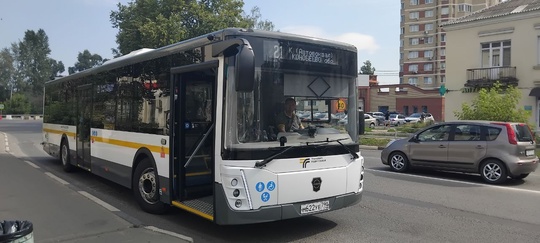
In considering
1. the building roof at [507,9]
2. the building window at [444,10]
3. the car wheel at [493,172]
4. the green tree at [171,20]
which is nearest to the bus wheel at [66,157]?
the car wheel at [493,172]

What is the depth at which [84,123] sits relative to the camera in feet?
34.9

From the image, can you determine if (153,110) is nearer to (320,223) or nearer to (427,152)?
(320,223)

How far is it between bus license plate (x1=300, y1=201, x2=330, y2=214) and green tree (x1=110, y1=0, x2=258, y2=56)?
29.8 meters

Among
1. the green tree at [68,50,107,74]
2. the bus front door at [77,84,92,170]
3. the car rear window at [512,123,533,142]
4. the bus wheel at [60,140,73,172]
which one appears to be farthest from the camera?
the green tree at [68,50,107,74]

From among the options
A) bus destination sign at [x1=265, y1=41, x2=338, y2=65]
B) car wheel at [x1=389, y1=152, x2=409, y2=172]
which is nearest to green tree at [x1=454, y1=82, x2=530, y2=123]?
car wheel at [x1=389, y1=152, x2=409, y2=172]

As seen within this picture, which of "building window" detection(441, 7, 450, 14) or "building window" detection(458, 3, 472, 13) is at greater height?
"building window" detection(458, 3, 472, 13)

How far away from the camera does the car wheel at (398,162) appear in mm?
12797

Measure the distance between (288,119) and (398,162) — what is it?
8.09m

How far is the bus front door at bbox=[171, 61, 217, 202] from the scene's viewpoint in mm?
6629

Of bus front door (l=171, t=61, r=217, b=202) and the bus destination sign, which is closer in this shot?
the bus destination sign

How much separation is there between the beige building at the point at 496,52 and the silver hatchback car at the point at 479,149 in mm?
18805

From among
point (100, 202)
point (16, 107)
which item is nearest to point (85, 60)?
point (16, 107)

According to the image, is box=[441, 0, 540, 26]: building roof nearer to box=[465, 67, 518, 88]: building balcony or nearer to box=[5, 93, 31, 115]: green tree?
box=[465, 67, 518, 88]: building balcony

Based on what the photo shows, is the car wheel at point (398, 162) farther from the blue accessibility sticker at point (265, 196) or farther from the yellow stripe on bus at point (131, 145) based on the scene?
the blue accessibility sticker at point (265, 196)
